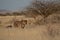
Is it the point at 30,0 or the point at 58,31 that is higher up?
the point at 30,0

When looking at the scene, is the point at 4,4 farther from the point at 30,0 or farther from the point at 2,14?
the point at 30,0

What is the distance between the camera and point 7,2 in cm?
118

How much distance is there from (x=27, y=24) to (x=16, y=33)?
0.47 ft

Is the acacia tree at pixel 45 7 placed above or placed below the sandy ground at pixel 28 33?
above

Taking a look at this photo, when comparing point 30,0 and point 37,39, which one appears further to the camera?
point 30,0

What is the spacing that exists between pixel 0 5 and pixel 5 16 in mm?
131

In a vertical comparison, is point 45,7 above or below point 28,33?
above

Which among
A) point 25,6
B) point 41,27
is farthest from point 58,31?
point 25,6

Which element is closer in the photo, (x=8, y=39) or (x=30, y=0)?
(x=8, y=39)

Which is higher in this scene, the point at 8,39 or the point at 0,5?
the point at 0,5

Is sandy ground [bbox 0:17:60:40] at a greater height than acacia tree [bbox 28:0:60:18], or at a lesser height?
lesser

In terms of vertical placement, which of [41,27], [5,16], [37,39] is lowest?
[37,39]

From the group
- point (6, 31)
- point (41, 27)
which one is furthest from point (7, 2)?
point (41, 27)

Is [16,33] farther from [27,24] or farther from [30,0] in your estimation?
[30,0]
